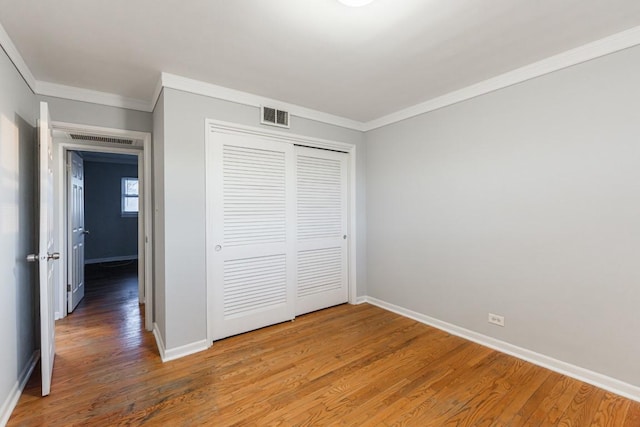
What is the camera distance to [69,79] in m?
2.50

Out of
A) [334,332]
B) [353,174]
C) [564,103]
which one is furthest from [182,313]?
[564,103]

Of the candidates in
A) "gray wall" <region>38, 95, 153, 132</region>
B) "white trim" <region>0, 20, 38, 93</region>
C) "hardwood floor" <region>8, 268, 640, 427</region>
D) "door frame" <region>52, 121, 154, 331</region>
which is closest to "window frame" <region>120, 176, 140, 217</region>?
"door frame" <region>52, 121, 154, 331</region>

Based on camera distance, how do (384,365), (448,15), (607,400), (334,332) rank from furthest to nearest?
1. (334,332)
2. (384,365)
3. (607,400)
4. (448,15)

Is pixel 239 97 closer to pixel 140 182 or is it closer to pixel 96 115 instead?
pixel 96 115

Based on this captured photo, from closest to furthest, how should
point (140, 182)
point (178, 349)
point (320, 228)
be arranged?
point (178, 349)
point (140, 182)
point (320, 228)

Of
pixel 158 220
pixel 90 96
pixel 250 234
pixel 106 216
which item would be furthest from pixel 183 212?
pixel 106 216

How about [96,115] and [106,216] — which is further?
[106,216]

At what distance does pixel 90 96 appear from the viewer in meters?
2.73

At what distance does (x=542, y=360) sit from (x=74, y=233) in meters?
5.16

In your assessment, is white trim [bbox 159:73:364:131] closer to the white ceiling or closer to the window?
the white ceiling

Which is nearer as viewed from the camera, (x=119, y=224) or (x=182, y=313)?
(x=182, y=313)

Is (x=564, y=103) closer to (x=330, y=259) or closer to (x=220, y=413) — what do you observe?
(x=330, y=259)

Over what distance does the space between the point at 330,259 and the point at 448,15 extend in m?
2.72

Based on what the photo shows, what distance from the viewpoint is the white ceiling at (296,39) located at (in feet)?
5.45
